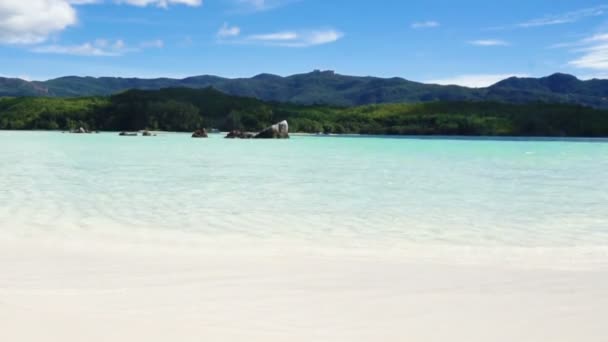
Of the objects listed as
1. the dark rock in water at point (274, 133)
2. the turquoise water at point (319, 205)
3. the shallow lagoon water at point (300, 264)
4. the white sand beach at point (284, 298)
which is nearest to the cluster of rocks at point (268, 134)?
the dark rock in water at point (274, 133)

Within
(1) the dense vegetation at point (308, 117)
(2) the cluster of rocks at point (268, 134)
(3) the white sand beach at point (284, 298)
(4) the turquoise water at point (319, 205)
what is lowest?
(4) the turquoise water at point (319, 205)

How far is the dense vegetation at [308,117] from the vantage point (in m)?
87.9

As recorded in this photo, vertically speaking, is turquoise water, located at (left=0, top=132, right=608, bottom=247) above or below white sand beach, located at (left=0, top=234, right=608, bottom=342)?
below

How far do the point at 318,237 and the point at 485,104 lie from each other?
107 metres

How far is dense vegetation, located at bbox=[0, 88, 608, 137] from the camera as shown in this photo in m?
87.9

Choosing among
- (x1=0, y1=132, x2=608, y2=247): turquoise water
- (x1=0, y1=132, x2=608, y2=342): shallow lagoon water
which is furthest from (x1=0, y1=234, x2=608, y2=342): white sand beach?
(x1=0, y1=132, x2=608, y2=247): turquoise water

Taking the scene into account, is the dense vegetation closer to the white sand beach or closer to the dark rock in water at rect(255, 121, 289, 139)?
the dark rock in water at rect(255, 121, 289, 139)

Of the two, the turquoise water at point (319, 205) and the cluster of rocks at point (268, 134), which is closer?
the turquoise water at point (319, 205)

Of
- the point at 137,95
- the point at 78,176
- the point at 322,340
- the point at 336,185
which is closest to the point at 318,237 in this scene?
the point at 322,340

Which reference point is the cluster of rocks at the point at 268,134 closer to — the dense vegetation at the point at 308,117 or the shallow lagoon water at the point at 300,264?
the dense vegetation at the point at 308,117

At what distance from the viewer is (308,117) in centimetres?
10238

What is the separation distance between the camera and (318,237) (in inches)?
307

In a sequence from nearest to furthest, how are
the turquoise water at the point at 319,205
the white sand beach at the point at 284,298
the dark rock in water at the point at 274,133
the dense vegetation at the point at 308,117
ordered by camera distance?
the white sand beach at the point at 284,298, the turquoise water at the point at 319,205, the dark rock in water at the point at 274,133, the dense vegetation at the point at 308,117

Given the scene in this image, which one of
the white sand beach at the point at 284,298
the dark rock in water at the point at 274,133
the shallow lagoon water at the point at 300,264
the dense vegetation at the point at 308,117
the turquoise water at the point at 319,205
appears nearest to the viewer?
the white sand beach at the point at 284,298
